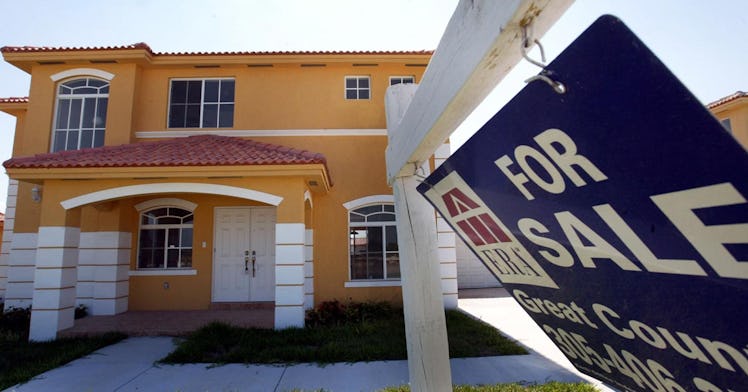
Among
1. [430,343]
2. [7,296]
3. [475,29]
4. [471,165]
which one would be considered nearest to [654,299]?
[471,165]

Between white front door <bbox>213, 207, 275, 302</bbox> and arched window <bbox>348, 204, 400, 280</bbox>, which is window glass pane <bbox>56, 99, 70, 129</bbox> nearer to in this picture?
white front door <bbox>213, 207, 275, 302</bbox>

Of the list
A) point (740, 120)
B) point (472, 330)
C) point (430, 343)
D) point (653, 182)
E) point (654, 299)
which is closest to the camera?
point (653, 182)

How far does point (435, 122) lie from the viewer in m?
1.58

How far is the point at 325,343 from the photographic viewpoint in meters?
6.80

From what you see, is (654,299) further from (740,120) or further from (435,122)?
(740,120)

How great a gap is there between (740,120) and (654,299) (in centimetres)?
1635

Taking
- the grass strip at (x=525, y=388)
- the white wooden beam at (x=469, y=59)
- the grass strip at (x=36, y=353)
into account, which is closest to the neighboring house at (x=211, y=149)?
the grass strip at (x=36, y=353)

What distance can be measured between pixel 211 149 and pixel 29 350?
479 centimetres

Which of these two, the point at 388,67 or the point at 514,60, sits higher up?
the point at 388,67

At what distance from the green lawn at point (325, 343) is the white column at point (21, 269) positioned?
5838 millimetres

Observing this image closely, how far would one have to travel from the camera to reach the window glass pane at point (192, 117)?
10.8 m

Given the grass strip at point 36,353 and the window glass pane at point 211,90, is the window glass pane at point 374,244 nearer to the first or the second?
the grass strip at point 36,353

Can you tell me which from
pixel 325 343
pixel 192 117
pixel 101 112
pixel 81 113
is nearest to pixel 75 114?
pixel 81 113

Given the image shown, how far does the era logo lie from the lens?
4.52ft
